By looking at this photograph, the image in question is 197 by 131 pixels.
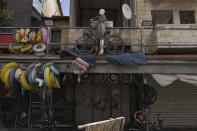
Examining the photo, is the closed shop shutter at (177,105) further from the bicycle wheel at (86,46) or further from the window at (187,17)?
the bicycle wheel at (86,46)

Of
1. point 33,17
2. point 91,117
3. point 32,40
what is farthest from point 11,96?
point 33,17

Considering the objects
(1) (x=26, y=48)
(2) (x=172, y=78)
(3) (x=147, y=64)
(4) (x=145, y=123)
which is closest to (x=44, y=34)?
(1) (x=26, y=48)

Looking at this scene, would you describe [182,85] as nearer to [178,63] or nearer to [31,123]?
[178,63]

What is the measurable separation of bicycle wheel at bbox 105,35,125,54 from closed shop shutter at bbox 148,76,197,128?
3.35 metres

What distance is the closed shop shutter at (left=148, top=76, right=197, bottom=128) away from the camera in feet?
29.1

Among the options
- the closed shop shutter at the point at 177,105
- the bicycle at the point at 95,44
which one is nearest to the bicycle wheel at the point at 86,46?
the bicycle at the point at 95,44

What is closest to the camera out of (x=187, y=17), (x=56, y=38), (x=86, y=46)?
(x=86, y=46)

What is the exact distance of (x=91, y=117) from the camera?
912 centimetres

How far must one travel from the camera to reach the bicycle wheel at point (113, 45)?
294 inches

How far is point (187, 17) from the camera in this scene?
1020cm

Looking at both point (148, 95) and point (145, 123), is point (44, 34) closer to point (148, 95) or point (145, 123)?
point (148, 95)

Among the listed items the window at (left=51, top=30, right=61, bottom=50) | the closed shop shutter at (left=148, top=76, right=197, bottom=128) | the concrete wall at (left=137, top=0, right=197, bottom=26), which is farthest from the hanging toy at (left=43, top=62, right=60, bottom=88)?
the concrete wall at (left=137, top=0, right=197, bottom=26)

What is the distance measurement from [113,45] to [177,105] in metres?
5.43

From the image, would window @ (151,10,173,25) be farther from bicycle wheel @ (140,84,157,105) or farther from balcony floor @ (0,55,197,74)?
bicycle wheel @ (140,84,157,105)
